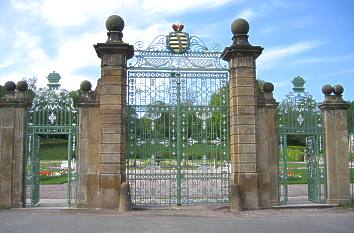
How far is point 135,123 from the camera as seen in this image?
41.0 feet

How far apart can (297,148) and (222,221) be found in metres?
36.4

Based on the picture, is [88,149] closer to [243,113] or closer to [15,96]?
[15,96]

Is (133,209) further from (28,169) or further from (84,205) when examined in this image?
(28,169)

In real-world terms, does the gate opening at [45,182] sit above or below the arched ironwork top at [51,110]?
below

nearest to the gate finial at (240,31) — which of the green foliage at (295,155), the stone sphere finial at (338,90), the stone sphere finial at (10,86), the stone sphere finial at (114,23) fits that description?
the stone sphere finial at (338,90)

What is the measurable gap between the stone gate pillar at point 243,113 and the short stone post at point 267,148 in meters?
0.33

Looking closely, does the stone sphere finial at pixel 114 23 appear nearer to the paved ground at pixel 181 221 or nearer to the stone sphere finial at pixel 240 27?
the stone sphere finial at pixel 240 27

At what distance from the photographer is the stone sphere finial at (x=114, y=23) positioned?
12352 mm

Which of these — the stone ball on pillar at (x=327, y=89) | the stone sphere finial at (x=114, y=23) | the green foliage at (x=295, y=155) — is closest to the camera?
the stone sphere finial at (x=114, y=23)

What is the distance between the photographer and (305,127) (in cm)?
1305

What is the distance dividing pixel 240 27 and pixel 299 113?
3167mm

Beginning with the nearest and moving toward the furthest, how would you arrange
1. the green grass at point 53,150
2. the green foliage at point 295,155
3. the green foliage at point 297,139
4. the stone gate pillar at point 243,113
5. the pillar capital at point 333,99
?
1. the stone gate pillar at point 243,113
2. the pillar capital at point 333,99
3. the green foliage at point 297,139
4. the green foliage at point 295,155
5. the green grass at point 53,150

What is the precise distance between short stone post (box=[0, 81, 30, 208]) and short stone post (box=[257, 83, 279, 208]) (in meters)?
6.77

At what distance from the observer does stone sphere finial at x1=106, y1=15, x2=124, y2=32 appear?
1235cm
